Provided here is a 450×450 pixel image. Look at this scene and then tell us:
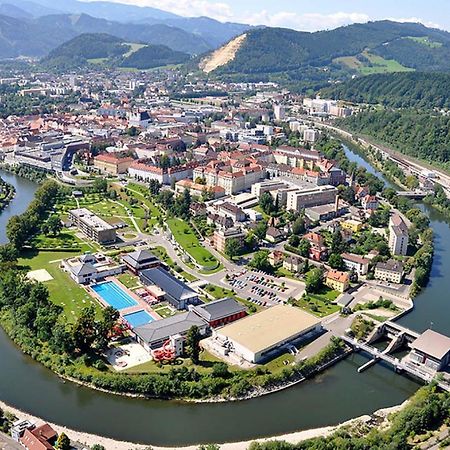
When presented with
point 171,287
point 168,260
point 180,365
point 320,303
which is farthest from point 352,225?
point 180,365

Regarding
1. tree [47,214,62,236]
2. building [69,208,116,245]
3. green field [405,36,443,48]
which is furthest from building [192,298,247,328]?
green field [405,36,443,48]

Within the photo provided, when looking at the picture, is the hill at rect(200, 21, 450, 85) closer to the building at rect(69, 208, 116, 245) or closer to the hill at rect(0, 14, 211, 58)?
the hill at rect(0, 14, 211, 58)

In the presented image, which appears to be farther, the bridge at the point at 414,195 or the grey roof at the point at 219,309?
the bridge at the point at 414,195

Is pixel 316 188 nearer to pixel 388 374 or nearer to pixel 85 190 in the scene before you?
pixel 85 190

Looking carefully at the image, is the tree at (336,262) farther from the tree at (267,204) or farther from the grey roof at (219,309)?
the tree at (267,204)

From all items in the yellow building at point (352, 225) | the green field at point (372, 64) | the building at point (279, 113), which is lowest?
the yellow building at point (352, 225)

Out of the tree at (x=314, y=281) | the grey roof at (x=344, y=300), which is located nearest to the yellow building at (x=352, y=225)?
the tree at (x=314, y=281)

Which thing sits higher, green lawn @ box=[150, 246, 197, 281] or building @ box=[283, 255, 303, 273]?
building @ box=[283, 255, 303, 273]

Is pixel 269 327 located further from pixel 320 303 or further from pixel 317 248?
pixel 317 248
